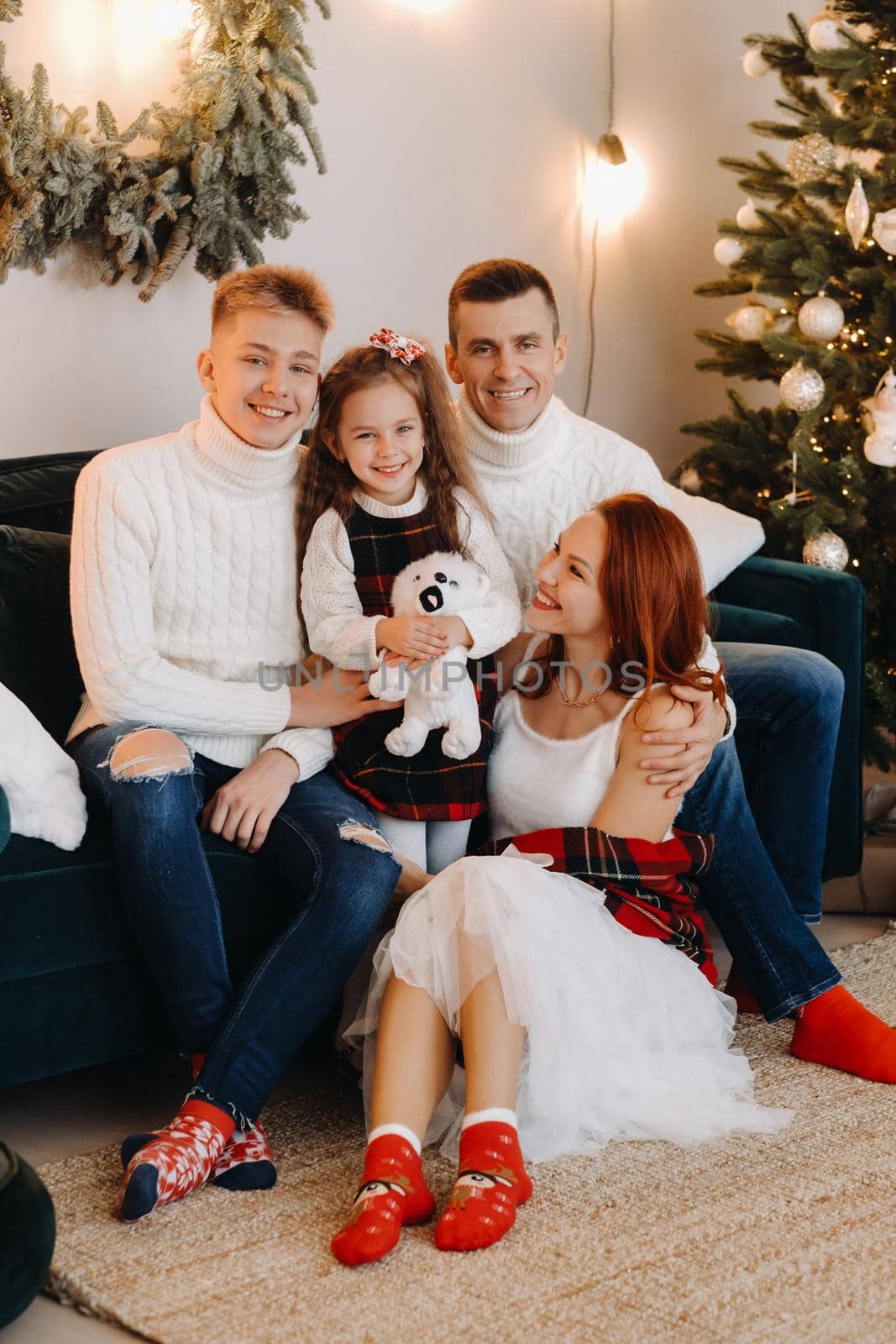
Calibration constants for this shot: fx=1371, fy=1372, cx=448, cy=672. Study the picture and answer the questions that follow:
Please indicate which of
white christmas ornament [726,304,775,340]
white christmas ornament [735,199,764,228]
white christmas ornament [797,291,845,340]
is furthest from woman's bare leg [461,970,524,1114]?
white christmas ornament [735,199,764,228]

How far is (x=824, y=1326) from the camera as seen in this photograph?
1.37 m

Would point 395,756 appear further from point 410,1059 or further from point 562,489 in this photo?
point 562,489

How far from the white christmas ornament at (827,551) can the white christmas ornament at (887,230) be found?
2.00ft

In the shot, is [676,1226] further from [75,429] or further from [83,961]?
[75,429]

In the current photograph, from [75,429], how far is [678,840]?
4.78ft

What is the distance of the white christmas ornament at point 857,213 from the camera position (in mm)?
2908

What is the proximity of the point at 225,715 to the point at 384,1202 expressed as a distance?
0.74m

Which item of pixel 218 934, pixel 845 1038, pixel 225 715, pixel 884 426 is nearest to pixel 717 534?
pixel 884 426

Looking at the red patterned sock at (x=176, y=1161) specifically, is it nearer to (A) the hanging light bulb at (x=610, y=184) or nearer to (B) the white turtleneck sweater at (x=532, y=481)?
(B) the white turtleneck sweater at (x=532, y=481)

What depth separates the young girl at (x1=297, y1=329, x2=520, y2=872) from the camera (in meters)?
2.00


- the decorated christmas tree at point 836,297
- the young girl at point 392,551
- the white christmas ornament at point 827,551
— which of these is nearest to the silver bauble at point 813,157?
the decorated christmas tree at point 836,297

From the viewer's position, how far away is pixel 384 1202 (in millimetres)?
1504

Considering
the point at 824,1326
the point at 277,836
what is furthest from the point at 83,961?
the point at 824,1326

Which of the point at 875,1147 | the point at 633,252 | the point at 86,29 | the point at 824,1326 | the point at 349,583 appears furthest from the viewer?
the point at 633,252
